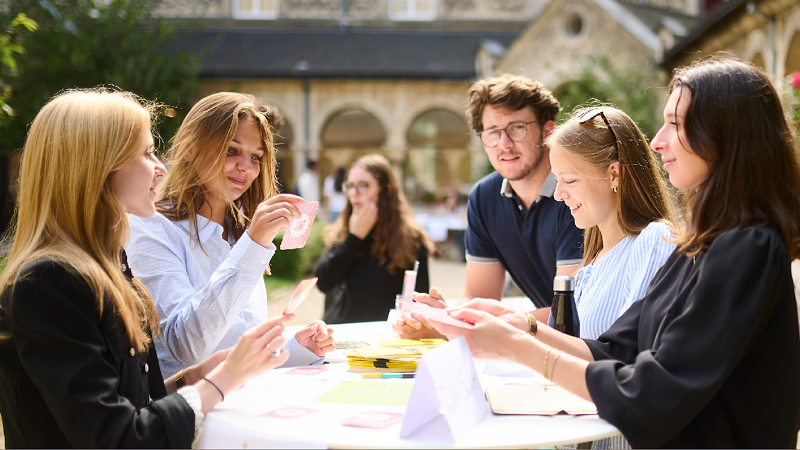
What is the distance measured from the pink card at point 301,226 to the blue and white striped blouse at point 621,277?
3.49 ft

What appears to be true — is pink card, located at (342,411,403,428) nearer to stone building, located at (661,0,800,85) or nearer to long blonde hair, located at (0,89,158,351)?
long blonde hair, located at (0,89,158,351)

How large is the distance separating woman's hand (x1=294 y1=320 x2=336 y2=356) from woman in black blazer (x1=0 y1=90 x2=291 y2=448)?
57 centimetres

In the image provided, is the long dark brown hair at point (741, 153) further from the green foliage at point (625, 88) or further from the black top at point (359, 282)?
the green foliage at point (625, 88)

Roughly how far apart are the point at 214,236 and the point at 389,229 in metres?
2.13

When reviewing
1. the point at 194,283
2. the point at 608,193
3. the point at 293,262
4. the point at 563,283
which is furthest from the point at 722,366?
the point at 293,262

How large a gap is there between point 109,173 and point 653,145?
1.52 m

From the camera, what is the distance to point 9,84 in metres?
14.0

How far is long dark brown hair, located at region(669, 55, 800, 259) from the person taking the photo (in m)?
1.55

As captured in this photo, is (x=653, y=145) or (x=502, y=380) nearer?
(x=653, y=145)

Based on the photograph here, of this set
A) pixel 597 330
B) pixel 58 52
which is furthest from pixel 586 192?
pixel 58 52

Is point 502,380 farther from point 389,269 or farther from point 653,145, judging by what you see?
point 389,269

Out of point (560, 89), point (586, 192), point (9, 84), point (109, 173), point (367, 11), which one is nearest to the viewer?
point (109, 173)

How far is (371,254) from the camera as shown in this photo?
452 cm

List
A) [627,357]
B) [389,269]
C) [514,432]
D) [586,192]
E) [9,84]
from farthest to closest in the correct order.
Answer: [9,84] < [389,269] < [586,192] < [627,357] < [514,432]
